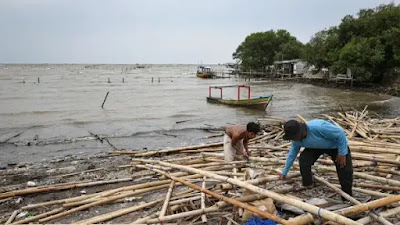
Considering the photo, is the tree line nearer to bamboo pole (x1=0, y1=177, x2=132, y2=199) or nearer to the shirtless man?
the shirtless man

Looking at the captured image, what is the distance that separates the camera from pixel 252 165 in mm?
6348

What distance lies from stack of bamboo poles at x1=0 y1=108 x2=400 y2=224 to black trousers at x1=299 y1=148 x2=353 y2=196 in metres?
0.17

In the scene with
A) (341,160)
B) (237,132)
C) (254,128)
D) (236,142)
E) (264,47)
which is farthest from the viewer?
(264,47)

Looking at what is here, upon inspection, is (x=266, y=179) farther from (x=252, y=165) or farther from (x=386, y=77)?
(x=386, y=77)

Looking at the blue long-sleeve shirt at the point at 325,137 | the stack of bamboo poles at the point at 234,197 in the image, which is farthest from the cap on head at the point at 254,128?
A: the blue long-sleeve shirt at the point at 325,137

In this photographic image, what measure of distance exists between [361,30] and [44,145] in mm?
40997

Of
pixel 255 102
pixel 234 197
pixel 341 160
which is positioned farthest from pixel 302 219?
A: pixel 255 102

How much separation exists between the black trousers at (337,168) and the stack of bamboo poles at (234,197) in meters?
0.17

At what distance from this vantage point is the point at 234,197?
16.6 ft

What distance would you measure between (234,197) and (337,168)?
1579 millimetres

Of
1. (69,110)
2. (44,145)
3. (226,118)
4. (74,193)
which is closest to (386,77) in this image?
(226,118)

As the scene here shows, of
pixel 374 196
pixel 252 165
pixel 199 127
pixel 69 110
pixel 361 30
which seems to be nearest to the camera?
pixel 374 196

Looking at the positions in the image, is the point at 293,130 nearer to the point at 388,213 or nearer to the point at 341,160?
the point at 341,160

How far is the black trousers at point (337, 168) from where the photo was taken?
4.75 m
